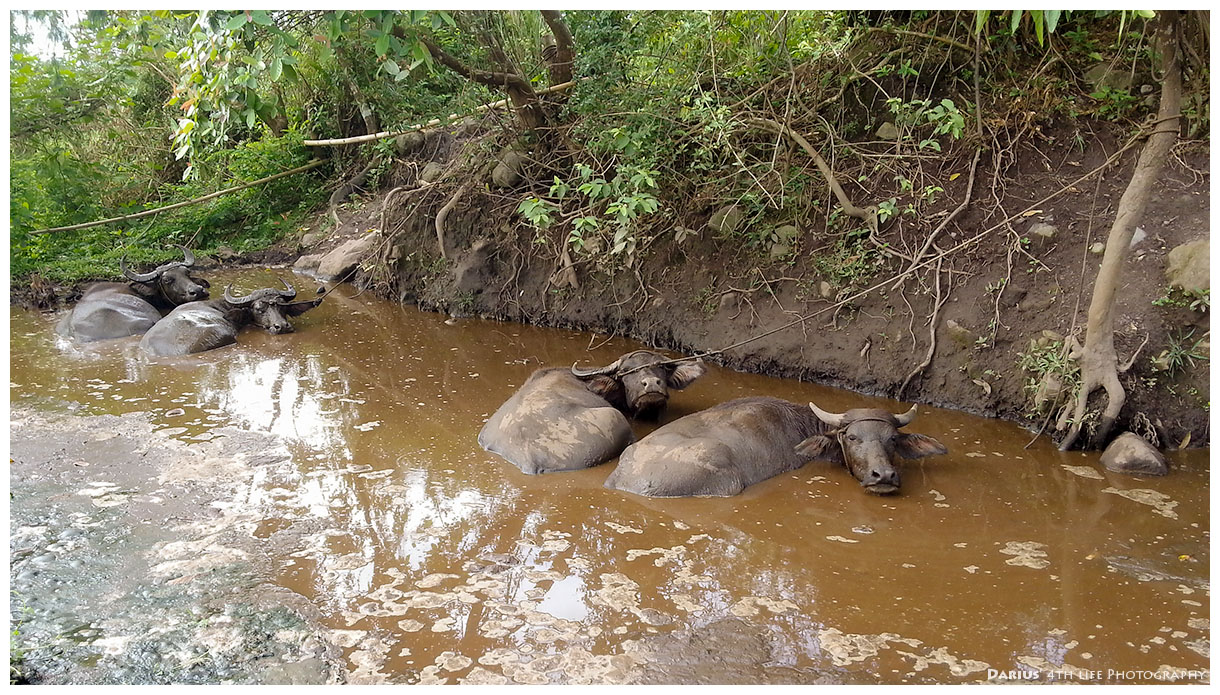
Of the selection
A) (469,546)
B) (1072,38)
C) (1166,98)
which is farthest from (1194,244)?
(469,546)

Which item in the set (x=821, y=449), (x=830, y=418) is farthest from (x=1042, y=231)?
(x=821, y=449)

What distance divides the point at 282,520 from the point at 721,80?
500 centimetres

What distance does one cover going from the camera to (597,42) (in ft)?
24.0

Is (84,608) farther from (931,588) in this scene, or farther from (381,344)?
(381,344)

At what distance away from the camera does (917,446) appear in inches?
182

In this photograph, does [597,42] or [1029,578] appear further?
[597,42]

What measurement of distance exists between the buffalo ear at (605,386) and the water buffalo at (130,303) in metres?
4.89

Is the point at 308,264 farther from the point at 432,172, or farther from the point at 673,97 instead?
the point at 673,97

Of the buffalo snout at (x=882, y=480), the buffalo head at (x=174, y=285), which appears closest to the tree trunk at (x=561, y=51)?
the buffalo head at (x=174, y=285)

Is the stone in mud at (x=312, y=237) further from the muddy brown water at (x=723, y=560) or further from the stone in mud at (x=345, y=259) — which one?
the muddy brown water at (x=723, y=560)

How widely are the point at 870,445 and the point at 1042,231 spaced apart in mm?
2304

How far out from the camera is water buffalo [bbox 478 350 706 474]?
4707 mm

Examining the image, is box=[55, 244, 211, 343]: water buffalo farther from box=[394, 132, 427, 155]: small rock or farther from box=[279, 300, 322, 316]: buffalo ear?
box=[394, 132, 427, 155]: small rock

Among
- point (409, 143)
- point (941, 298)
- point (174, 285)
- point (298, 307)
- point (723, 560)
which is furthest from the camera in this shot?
point (409, 143)
